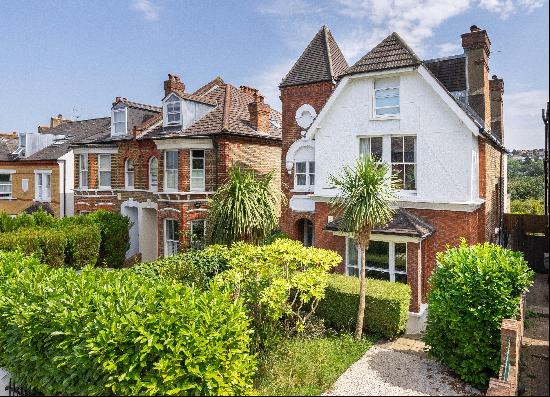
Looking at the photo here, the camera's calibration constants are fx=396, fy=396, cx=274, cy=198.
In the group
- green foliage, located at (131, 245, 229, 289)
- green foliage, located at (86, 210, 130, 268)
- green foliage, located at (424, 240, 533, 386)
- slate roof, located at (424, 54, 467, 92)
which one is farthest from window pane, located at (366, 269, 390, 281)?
green foliage, located at (86, 210, 130, 268)

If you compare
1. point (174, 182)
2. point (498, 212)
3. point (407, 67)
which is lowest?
point (498, 212)

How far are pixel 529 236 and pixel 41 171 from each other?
1362 inches

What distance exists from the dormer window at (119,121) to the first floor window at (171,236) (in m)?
7.64

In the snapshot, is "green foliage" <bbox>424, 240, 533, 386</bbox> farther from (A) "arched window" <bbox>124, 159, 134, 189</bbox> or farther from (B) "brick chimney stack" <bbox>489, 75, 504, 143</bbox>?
(A) "arched window" <bbox>124, 159, 134, 189</bbox>

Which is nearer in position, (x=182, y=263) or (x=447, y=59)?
(x=182, y=263)

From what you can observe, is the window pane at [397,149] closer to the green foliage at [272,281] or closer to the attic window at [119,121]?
the green foliage at [272,281]

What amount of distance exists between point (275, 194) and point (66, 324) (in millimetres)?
11197

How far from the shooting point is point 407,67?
49.5 feet

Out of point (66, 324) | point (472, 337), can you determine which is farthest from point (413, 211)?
point (66, 324)

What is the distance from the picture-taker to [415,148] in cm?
1572

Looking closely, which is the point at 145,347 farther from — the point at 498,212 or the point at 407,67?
the point at 498,212

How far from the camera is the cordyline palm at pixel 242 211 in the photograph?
54.7 ft

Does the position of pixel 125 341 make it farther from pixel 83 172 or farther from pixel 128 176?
pixel 83 172

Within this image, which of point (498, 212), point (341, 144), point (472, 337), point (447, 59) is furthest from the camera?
point (498, 212)
